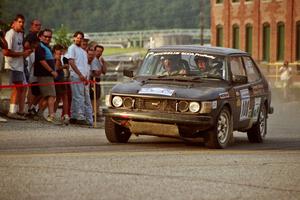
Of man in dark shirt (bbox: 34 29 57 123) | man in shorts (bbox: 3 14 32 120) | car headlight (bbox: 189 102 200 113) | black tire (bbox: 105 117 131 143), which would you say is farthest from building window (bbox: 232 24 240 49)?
car headlight (bbox: 189 102 200 113)

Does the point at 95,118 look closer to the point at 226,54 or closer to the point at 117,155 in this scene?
the point at 226,54

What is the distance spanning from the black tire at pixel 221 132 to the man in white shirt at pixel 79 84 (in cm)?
443

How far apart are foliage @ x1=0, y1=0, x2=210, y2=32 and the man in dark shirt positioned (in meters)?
104

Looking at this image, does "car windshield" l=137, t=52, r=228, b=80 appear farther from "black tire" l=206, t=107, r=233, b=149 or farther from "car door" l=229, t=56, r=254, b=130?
"black tire" l=206, t=107, r=233, b=149

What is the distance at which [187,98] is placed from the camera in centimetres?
1355

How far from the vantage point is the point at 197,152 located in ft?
43.4

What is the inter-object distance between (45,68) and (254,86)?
12.9 ft

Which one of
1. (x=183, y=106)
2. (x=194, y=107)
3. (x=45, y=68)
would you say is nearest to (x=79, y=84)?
(x=45, y=68)

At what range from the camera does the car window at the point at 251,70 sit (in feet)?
52.6

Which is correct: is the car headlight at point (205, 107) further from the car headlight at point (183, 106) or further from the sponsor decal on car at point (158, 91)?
the sponsor decal on car at point (158, 91)

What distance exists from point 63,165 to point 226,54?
498 centimetres

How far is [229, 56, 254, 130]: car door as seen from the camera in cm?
1483

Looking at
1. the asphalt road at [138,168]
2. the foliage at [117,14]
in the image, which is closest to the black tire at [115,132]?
the asphalt road at [138,168]

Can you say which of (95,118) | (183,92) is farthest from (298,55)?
(183,92)
